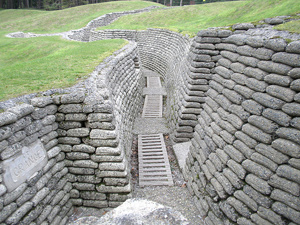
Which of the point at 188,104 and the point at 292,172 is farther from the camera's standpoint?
the point at 188,104

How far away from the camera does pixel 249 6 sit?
13.9m

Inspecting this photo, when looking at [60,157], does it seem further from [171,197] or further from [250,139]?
[250,139]

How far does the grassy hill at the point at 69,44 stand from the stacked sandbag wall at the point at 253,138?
55.0 inches

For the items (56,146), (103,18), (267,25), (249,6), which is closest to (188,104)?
(267,25)

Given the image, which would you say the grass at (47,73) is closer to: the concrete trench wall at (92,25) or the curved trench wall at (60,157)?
the curved trench wall at (60,157)

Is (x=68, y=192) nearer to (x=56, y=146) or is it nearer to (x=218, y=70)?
(x=56, y=146)

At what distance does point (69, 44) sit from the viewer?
14.4m

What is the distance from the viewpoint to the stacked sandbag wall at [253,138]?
312cm

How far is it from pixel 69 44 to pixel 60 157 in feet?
37.7

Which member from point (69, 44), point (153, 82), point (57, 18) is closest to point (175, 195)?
point (153, 82)

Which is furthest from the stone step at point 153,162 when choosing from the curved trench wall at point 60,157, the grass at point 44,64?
the grass at point 44,64

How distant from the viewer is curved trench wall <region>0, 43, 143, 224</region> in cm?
383

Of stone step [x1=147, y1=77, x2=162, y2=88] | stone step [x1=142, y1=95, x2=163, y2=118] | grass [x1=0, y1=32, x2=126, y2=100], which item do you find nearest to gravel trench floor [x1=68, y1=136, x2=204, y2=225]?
grass [x1=0, y1=32, x2=126, y2=100]

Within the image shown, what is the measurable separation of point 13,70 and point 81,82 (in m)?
3.61
